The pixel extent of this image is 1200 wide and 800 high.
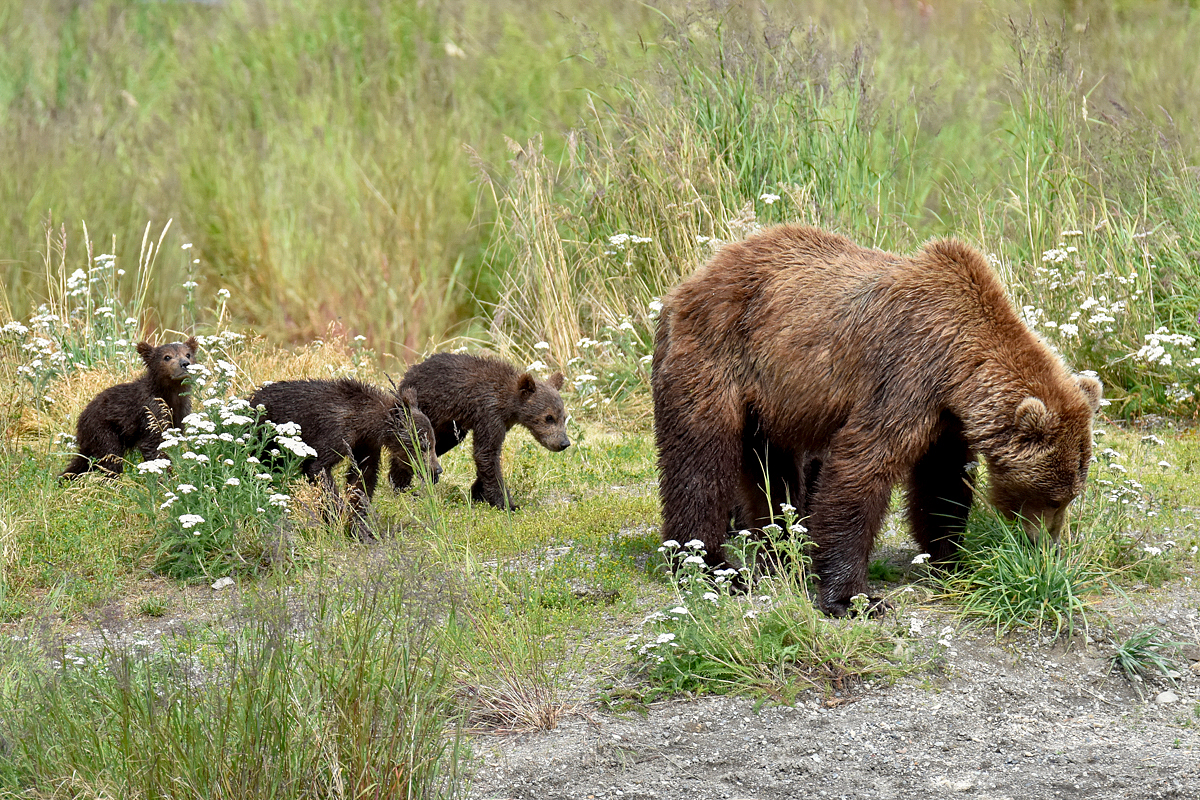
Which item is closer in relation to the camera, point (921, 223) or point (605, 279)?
point (605, 279)

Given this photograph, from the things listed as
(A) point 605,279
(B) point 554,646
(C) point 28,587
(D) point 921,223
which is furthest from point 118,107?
(B) point 554,646

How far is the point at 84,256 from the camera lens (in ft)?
38.2

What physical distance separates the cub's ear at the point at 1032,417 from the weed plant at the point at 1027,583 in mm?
507

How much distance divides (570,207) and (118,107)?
693 cm

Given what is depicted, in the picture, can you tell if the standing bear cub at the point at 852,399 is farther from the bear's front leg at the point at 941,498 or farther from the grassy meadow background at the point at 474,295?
the grassy meadow background at the point at 474,295

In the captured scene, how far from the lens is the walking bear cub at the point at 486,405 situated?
8.45 metres

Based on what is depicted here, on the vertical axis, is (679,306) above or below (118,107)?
below

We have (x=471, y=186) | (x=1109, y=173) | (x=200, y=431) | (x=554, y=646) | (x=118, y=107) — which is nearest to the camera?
(x=554, y=646)

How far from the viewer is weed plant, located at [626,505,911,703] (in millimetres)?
5312

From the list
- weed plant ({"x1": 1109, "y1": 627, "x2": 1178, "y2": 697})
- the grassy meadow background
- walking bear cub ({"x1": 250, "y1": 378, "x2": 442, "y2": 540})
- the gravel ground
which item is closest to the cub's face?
walking bear cub ({"x1": 250, "y1": 378, "x2": 442, "y2": 540})

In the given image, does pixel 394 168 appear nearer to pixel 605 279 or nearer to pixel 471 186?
pixel 471 186

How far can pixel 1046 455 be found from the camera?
570 centimetres

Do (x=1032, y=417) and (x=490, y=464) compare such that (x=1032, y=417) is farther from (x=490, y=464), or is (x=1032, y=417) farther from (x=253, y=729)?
(x=490, y=464)

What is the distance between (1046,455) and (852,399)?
0.89 m
